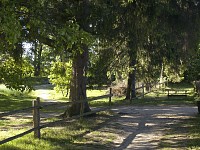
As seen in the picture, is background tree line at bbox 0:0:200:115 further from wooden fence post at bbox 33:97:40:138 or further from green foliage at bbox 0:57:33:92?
wooden fence post at bbox 33:97:40:138

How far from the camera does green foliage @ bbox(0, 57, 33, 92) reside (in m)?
9.36

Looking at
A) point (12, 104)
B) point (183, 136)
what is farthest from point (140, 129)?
point (12, 104)

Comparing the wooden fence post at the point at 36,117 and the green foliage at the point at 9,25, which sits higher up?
the green foliage at the point at 9,25

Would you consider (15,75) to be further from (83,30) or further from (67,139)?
(83,30)

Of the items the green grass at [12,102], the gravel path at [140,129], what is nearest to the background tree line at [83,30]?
the gravel path at [140,129]

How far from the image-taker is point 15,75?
382 inches

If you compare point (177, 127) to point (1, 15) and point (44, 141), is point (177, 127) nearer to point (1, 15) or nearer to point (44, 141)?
point (44, 141)

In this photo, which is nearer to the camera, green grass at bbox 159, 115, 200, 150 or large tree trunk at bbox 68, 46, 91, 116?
green grass at bbox 159, 115, 200, 150

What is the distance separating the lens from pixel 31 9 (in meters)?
7.20

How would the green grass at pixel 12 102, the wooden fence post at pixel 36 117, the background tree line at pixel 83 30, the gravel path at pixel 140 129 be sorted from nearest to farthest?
the background tree line at pixel 83 30 → the wooden fence post at pixel 36 117 → the gravel path at pixel 140 129 → the green grass at pixel 12 102

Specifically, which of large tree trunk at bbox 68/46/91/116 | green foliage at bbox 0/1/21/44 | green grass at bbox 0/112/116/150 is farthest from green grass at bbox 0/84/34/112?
green foliage at bbox 0/1/21/44

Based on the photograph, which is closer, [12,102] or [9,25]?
[9,25]

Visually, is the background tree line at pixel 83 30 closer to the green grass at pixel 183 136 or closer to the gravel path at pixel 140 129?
the gravel path at pixel 140 129

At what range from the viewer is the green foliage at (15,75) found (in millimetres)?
9359
